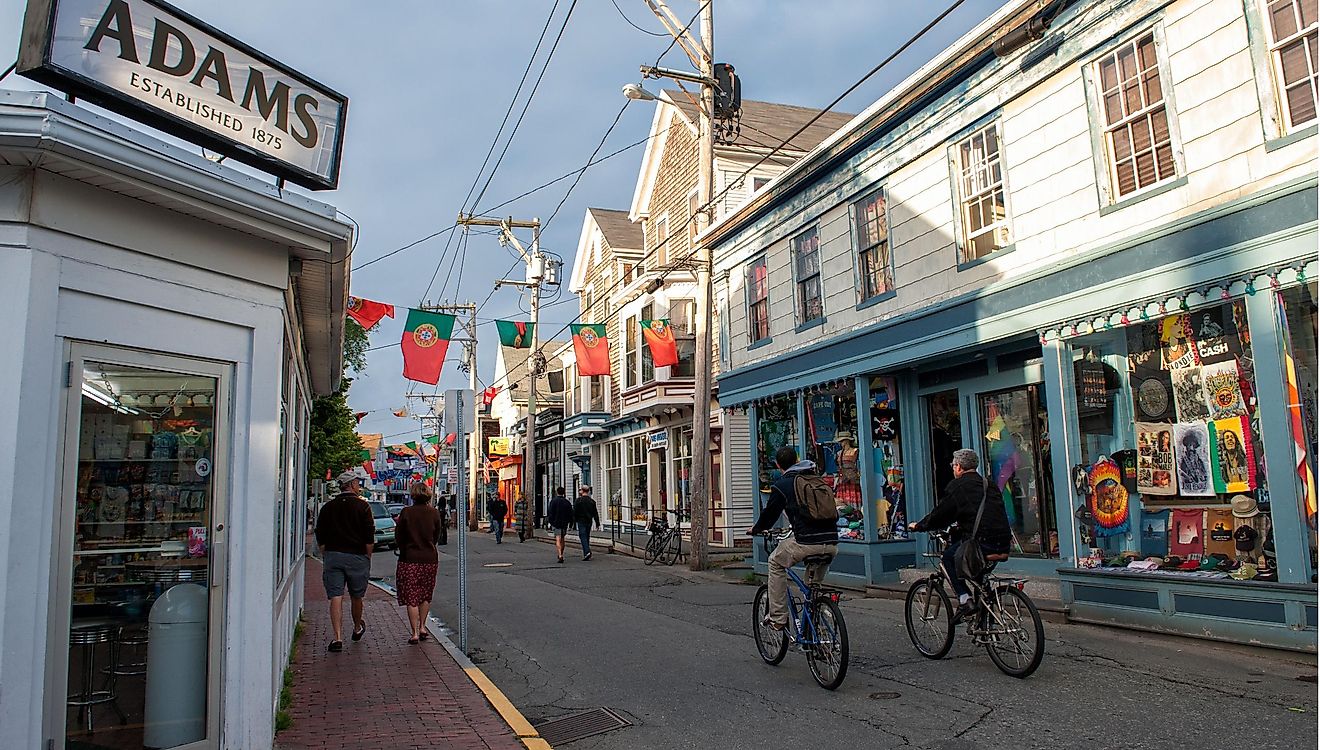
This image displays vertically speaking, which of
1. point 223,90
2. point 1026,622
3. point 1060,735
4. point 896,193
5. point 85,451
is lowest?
point 1060,735

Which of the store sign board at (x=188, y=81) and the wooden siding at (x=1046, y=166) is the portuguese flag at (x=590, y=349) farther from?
the store sign board at (x=188, y=81)

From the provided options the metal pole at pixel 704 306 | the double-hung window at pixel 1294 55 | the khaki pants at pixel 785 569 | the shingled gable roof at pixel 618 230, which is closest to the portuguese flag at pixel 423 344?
the metal pole at pixel 704 306

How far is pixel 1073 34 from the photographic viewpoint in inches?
410

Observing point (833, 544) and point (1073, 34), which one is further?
point (1073, 34)

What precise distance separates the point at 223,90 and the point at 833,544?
18.1ft

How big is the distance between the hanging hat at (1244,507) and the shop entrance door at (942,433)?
14.6 feet

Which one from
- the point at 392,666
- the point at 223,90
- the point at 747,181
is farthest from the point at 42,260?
the point at 747,181

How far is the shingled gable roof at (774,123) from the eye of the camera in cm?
2558

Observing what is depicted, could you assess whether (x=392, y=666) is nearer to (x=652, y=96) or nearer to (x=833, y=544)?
(x=833, y=544)

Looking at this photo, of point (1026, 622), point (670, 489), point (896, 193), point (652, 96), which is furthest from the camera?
point (670, 489)

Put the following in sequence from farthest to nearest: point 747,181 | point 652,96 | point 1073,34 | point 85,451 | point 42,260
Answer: point 747,181
point 652,96
point 1073,34
point 85,451
point 42,260

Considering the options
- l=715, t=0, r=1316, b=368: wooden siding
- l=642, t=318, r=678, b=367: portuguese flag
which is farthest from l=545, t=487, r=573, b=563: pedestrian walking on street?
l=715, t=0, r=1316, b=368: wooden siding

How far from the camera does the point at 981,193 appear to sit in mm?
12117

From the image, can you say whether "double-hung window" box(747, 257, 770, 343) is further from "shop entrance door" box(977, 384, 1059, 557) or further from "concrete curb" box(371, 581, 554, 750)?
"concrete curb" box(371, 581, 554, 750)
